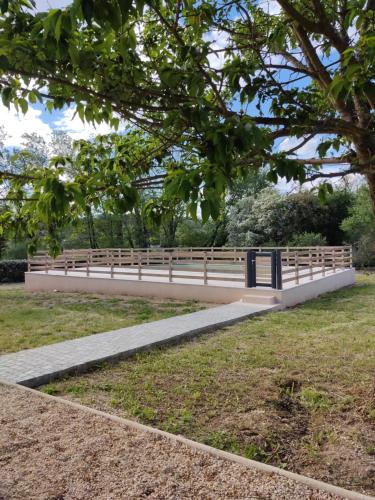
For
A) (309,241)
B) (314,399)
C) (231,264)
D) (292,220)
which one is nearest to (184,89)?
(314,399)

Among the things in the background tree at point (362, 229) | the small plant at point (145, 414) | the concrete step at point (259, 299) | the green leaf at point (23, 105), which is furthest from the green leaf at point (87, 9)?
the background tree at point (362, 229)

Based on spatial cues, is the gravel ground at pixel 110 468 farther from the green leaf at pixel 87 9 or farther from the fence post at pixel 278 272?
the fence post at pixel 278 272

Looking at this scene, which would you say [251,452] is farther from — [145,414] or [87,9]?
[87,9]

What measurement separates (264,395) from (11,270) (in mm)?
18630

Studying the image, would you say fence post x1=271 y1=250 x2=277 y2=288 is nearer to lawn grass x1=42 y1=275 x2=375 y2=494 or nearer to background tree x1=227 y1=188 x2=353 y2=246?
lawn grass x1=42 y1=275 x2=375 y2=494

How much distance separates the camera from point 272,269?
35.1ft

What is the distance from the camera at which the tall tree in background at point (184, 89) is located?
1.96m

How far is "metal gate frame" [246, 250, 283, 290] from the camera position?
10586 mm

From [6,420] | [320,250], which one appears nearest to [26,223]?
[6,420]

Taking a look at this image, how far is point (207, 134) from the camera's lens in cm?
208

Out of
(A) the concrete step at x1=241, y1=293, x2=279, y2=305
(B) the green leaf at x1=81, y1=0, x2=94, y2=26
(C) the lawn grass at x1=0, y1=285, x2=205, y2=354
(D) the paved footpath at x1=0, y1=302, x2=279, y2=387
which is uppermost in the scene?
(B) the green leaf at x1=81, y1=0, x2=94, y2=26

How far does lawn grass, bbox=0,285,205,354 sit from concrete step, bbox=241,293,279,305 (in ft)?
3.88

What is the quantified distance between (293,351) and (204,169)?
16.2 feet

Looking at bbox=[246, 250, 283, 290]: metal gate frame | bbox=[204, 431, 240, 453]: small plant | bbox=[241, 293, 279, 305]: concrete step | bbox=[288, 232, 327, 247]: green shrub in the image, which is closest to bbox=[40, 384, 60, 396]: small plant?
bbox=[204, 431, 240, 453]: small plant
